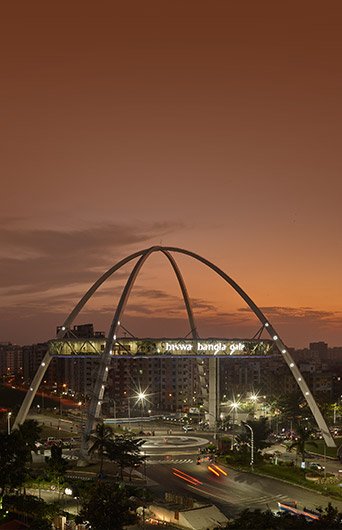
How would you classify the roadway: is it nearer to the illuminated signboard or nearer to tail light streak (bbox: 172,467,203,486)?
tail light streak (bbox: 172,467,203,486)

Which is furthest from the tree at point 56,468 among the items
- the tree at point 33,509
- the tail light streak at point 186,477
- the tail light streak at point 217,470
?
the tail light streak at point 217,470

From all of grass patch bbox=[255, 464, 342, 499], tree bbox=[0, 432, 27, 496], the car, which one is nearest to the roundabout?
grass patch bbox=[255, 464, 342, 499]

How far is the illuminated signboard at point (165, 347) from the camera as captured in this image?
71688mm

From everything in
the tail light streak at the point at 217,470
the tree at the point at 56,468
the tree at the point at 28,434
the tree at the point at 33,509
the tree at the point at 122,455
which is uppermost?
the tree at the point at 28,434

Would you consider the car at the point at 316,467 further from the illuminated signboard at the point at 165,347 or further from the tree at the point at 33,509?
the tree at the point at 33,509

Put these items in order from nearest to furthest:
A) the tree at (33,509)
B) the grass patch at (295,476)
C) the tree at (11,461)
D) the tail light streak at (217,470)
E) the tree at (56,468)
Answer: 1. the tree at (33,509)
2. the tree at (11,461)
3. the tree at (56,468)
4. the grass patch at (295,476)
5. the tail light streak at (217,470)

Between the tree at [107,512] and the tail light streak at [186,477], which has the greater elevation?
the tree at [107,512]

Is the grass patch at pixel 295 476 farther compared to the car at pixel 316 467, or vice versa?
the car at pixel 316 467

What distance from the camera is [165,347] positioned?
244ft

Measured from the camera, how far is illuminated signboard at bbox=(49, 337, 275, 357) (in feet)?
235

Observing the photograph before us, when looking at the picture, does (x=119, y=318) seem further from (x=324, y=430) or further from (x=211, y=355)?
(x=324, y=430)

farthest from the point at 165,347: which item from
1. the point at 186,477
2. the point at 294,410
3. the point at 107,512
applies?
the point at 107,512

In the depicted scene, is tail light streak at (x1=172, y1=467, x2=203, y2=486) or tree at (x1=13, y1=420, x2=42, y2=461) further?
tail light streak at (x1=172, y1=467, x2=203, y2=486)

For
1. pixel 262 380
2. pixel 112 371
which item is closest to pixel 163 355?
pixel 112 371
